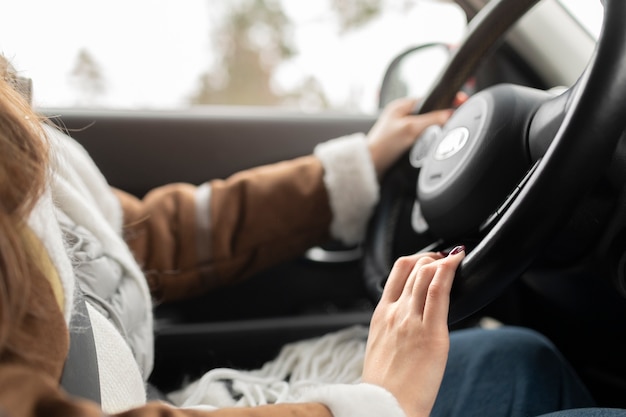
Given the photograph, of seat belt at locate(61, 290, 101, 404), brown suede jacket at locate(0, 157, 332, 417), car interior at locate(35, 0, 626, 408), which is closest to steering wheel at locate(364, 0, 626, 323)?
car interior at locate(35, 0, 626, 408)

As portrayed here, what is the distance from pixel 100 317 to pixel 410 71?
0.85m

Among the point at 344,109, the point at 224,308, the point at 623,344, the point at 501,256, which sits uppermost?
the point at 501,256

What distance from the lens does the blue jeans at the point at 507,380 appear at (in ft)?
2.05

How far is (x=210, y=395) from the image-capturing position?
0.65 metres

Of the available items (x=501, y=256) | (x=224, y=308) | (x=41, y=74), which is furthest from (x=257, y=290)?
(x=501, y=256)

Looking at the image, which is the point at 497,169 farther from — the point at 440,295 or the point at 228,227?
the point at 228,227

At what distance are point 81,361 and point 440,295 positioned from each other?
0.27 meters

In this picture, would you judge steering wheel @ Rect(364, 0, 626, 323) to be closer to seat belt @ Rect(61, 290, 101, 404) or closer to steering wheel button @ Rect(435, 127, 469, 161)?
steering wheel button @ Rect(435, 127, 469, 161)

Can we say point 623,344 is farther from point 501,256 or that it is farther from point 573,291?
point 501,256

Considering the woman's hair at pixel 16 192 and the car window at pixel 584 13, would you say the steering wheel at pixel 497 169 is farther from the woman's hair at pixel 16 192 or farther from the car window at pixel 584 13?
the woman's hair at pixel 16 192

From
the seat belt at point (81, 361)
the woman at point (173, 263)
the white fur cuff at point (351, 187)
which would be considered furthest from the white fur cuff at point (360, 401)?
the white fur cuff at point (351, 187)

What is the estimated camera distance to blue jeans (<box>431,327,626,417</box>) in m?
0.62

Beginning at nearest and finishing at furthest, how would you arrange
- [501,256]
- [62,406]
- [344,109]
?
[62,406] < [501,256] < [344,109]

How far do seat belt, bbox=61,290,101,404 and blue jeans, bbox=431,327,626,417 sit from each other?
317 mm
